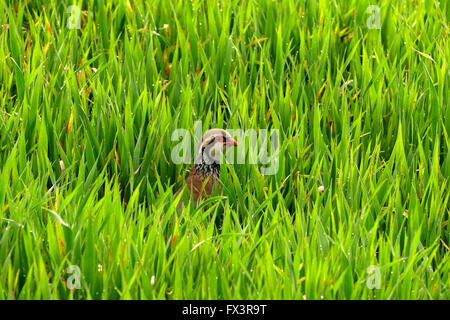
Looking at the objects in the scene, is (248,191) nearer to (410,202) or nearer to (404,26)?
(410,202)

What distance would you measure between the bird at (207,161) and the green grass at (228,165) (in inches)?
3.9

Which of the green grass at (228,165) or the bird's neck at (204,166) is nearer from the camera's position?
the green grass at (228,165)

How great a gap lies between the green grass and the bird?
100 millimetres

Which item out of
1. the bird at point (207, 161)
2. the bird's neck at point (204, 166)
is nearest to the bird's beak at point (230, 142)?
the bird at point (207, 161)

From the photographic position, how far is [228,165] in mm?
3277

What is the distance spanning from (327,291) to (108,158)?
4.32ft

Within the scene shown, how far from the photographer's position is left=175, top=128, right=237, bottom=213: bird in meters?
3.29

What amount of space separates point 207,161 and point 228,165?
0.39ft

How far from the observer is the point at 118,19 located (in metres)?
4.63

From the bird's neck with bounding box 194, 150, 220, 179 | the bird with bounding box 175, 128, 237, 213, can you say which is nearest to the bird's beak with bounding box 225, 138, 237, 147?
the bird with bounding box 175, 128, 237, 213

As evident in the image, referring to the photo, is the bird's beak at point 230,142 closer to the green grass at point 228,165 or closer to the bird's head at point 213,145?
the bird's head at point 213,145

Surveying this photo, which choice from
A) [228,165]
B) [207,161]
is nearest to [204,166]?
[207,161]

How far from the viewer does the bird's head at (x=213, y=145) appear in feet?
10.9
